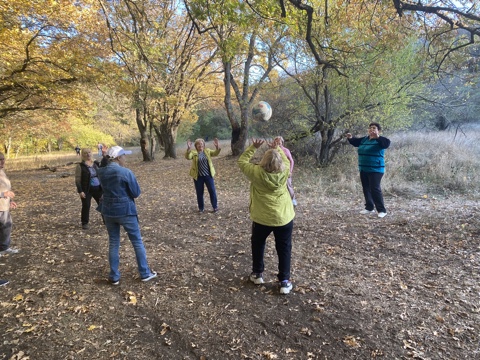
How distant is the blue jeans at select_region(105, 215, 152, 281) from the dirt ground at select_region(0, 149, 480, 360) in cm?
21

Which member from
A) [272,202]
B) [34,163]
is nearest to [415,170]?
[272,202]

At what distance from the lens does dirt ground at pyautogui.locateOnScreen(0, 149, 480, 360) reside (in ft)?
9.25

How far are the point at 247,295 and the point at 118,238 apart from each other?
1.79 m

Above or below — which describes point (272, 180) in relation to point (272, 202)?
above

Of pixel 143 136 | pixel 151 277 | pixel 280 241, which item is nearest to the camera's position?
pixel 280 241

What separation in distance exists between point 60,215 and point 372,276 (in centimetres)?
740

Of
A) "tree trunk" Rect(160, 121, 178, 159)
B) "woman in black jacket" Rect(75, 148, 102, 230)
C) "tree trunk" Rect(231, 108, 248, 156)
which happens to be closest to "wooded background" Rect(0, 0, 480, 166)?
"tree trunk" Rect(231, 108, 248, 156)

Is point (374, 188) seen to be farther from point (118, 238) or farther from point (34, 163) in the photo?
point (34, 163)

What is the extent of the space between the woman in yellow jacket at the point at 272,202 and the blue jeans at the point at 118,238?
1.51 m

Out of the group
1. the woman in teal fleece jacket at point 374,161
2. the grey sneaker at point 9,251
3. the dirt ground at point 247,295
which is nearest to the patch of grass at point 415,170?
the woman in teal fleece jacket at point 374,161

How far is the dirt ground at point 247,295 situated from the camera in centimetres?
282

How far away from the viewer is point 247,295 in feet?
12.0

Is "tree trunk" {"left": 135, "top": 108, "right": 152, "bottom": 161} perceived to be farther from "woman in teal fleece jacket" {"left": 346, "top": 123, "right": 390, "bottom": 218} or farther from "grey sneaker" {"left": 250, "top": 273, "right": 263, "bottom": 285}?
"grey sneaker" {"left": 250, "top": 273, "right": 263, "bottom": 285}

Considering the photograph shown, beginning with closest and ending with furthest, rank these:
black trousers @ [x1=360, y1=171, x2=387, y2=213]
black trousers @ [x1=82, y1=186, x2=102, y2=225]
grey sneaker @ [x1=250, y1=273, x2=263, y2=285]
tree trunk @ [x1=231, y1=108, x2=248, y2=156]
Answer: grey sneaker @ [x1=250, y1=273, x2=263, y2=285], black trousers @ [x1=82, y1=186, x2=102, y2=225], black trousers @ [x1=360, y1=171, x2=387, y2=213], tree trunk @ [x1=231, y1=108, x2=248, y2=156]
